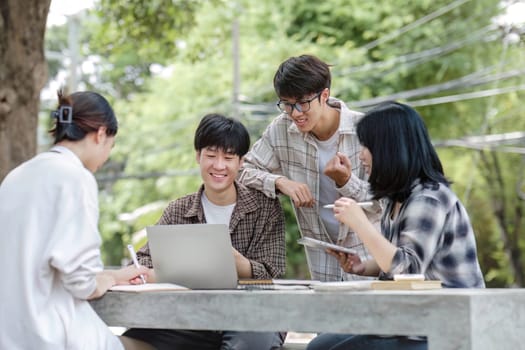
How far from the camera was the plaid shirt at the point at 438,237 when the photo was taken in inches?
116

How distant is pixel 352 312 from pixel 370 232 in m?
0.40

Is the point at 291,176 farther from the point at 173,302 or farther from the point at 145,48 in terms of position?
the point at 145,48

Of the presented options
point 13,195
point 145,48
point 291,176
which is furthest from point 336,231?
point 145,48

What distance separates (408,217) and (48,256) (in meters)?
1.13

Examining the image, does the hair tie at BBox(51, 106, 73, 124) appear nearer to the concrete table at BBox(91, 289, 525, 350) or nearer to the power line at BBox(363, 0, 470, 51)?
the concrete table at BBox(91, 289, 525, 350)

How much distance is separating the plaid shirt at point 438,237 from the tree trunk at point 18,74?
389cm

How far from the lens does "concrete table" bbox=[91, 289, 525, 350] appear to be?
246cm

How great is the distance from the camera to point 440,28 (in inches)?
681

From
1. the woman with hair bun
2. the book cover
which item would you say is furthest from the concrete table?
the woman with hair bun

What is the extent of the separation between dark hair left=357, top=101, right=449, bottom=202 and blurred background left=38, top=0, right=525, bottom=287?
12066 mm

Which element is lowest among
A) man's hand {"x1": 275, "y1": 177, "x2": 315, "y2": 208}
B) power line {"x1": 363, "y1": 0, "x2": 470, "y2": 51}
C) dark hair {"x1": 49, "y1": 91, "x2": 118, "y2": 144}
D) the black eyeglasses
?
man's hand {"x1": 275, "y1": 177, "x2": 315, "y2": 208}

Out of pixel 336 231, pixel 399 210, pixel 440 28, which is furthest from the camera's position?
pixel 440 28

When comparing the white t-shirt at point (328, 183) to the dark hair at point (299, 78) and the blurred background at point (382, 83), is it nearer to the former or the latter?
the dark hair at point (299, 78)

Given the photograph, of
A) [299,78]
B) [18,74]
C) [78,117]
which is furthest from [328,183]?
[18,74]
